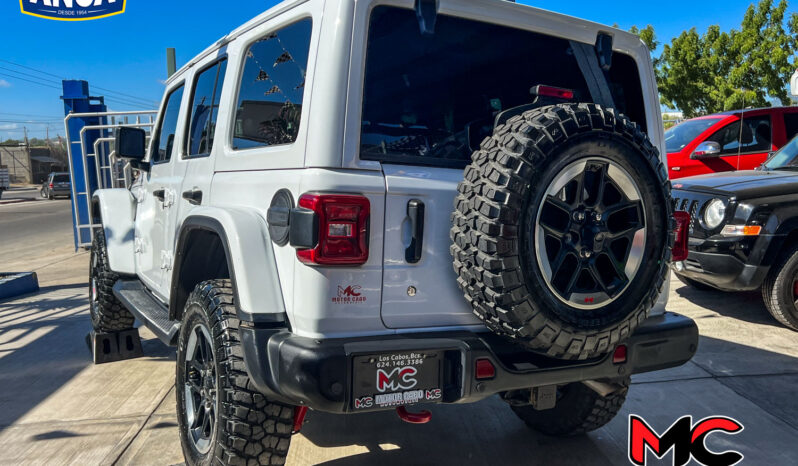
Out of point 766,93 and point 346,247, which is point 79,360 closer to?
point 346,247

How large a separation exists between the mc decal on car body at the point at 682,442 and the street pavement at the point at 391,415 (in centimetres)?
6

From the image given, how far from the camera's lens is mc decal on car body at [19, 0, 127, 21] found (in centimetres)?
1050

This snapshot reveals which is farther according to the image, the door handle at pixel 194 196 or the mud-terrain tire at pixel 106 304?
the mud-terrain tire at pixel 106 304

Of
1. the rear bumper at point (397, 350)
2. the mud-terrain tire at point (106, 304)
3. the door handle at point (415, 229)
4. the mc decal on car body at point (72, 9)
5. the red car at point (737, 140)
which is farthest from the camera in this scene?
the mc decal on car body at point (72, 9)

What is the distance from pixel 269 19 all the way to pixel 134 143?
6.14ft

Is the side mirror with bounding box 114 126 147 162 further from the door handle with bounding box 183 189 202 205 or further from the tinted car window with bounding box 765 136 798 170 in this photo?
the tinted car window with bounding box 765 136 798 170

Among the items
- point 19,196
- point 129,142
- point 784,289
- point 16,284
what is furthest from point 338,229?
point 19,196

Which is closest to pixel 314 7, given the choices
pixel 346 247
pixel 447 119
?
pixel 447 119

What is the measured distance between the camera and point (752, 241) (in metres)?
5.11

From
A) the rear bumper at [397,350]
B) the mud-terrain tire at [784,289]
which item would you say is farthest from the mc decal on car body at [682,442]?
the mud-terrain tire at [784,289]

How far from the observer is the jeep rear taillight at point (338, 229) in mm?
2117

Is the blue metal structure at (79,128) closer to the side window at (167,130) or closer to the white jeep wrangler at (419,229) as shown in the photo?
the side window at (167,130)

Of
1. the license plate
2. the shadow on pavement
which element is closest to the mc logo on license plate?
the license plate

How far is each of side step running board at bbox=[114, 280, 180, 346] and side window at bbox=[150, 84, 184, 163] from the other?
89 cm
